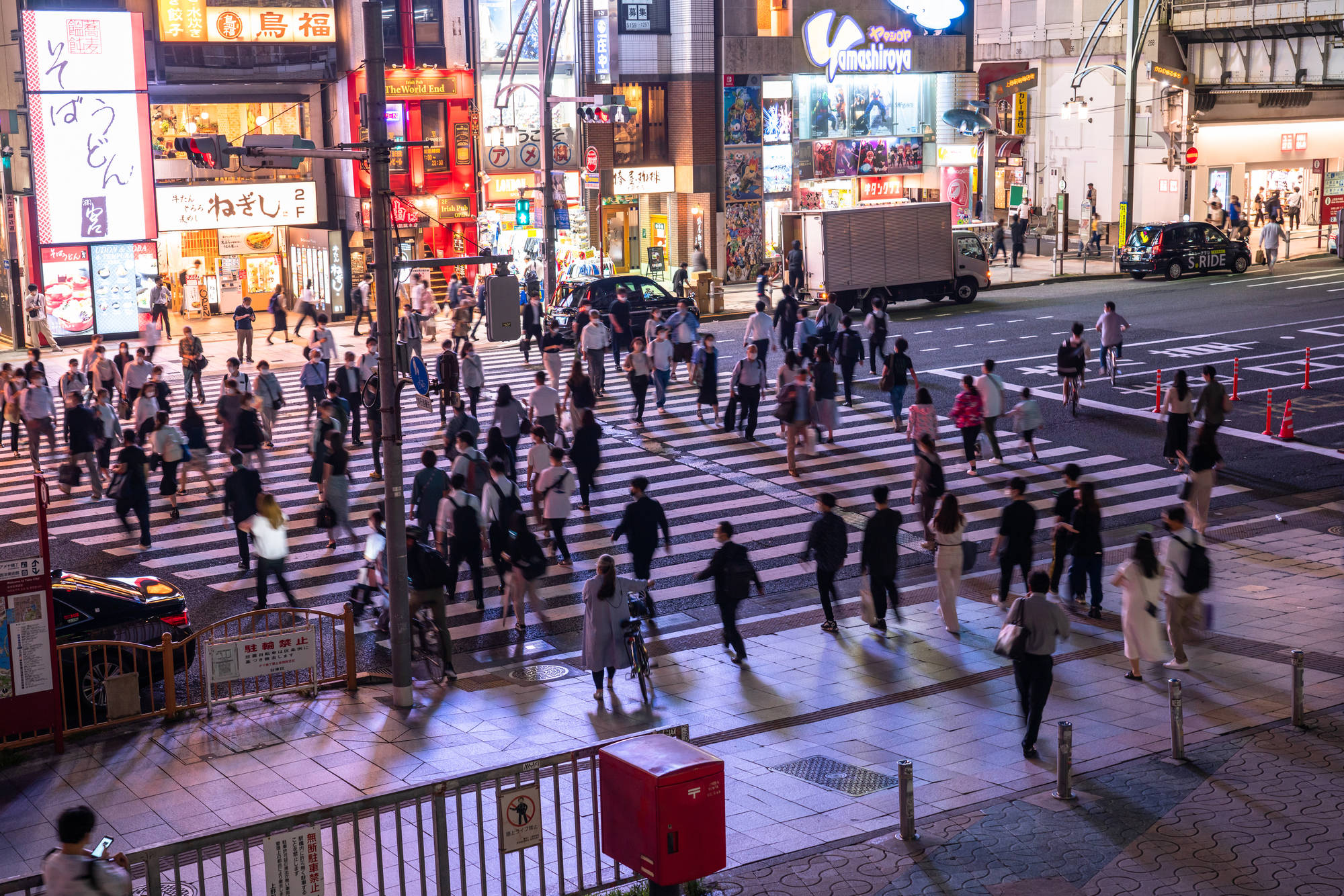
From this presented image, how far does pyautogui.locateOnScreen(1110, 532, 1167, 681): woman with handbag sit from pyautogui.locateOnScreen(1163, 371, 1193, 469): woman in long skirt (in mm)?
8120

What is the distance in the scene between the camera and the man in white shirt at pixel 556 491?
55.6ft

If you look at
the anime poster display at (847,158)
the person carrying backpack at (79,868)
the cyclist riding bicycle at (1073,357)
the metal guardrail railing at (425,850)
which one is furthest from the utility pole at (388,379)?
the anime poster display at (847,158)

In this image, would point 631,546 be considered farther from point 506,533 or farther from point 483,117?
point 483,117

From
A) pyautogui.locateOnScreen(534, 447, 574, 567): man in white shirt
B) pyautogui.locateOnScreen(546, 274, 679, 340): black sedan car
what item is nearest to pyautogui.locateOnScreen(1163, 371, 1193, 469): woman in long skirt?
pyautogui.locateOnScreen(534, 447, 574, 567): man in white shirt

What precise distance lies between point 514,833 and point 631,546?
7.61 m

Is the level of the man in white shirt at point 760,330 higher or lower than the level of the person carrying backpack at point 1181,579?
higher

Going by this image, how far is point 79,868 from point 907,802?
A: 5.27 m

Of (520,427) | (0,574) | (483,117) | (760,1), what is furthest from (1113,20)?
(0,574)

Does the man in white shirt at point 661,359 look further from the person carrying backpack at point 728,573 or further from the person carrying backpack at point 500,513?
the person carrying backpack at point 728,573

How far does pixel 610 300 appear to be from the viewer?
34.2 metres

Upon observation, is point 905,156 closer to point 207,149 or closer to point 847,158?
point 847,158

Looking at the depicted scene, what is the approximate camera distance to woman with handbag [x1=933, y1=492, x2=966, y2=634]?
14547 mm

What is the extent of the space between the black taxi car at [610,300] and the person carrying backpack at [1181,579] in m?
21.1

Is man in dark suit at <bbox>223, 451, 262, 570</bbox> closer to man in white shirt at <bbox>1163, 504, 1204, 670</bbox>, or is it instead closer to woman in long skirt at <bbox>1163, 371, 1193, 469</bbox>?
man in white shirt at <bbox>1163, 504, 1204, 670</bbox>
